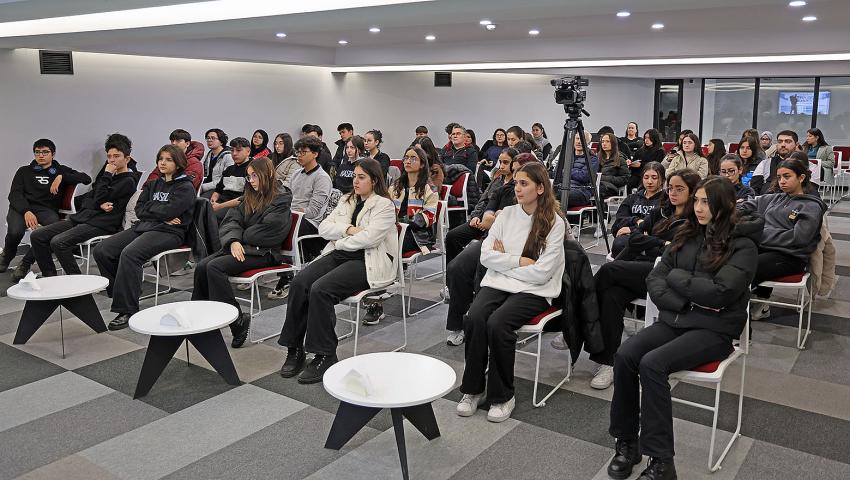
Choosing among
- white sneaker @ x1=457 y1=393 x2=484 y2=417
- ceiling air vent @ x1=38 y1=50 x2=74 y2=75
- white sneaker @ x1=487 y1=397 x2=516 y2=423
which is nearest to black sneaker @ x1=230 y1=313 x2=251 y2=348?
white sneaker @ x1=457 y1=393 x2=484 y2=417

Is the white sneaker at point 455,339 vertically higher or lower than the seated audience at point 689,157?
lower

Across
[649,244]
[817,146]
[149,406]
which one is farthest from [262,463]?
[817,146]

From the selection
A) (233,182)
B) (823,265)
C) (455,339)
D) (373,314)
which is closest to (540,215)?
(455,339)

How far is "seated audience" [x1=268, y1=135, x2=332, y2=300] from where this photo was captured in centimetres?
599

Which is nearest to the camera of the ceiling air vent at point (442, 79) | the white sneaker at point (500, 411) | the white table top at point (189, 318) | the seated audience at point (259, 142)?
the white sneaker at point (500, 411)

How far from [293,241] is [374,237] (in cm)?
91

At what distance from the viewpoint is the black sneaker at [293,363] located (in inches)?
163

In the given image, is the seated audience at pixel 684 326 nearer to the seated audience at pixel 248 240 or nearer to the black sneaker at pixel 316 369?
the black sneaker at pixel 316 369

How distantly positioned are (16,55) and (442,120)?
782 centimetres

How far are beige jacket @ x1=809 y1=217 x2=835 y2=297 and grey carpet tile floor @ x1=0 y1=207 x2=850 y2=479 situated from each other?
39 centimetres

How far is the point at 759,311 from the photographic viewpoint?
524 cm

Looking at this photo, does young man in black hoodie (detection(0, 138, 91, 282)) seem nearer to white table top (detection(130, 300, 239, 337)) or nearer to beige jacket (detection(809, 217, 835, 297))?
white table top (detection(130, 300, 239, 337))

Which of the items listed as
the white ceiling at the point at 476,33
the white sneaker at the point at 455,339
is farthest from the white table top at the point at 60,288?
the white sneaker at the point at 455,339

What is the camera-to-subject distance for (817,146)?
10930 millimetres
